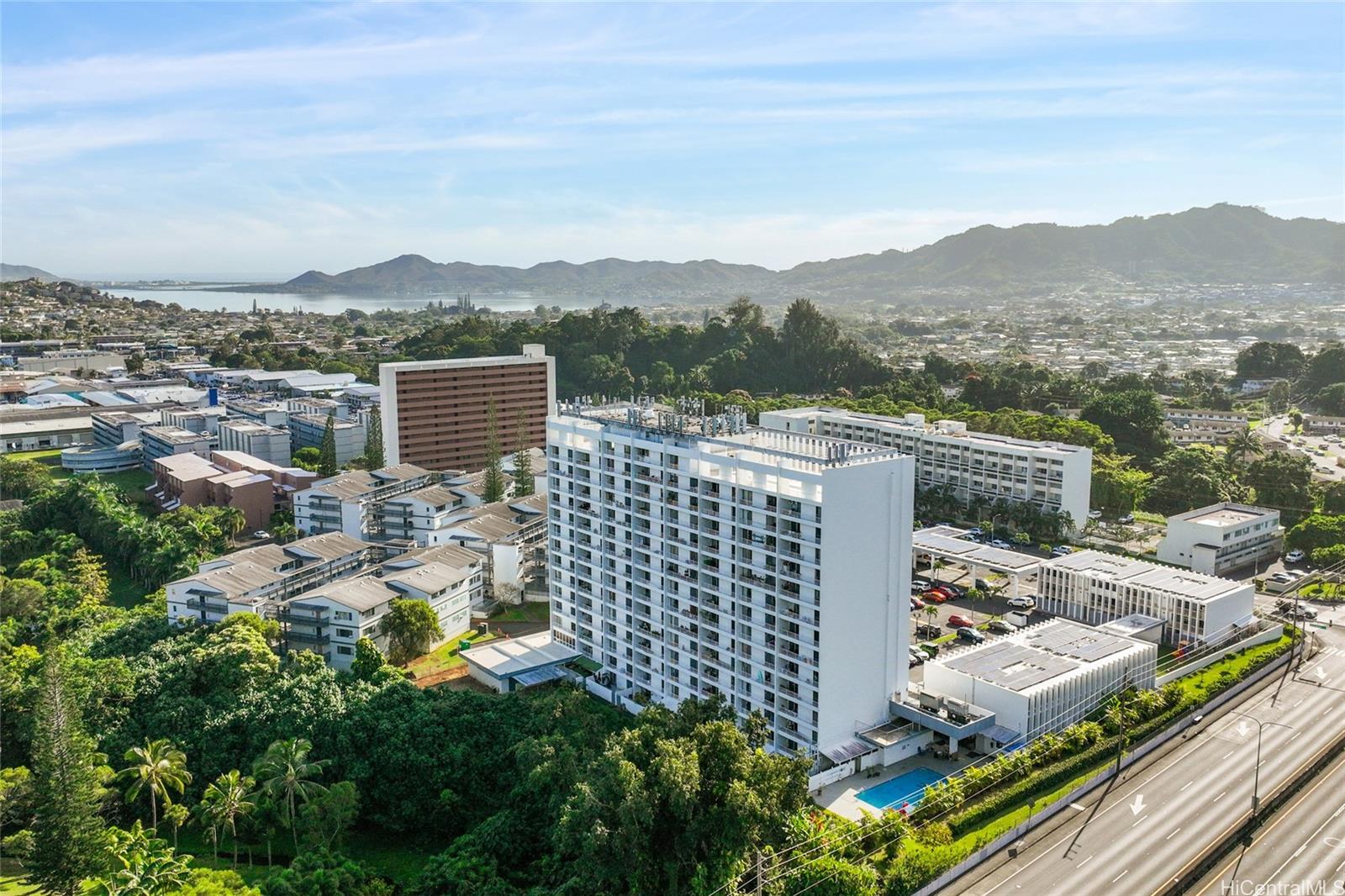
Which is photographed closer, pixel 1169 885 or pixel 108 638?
pixel 1169 885

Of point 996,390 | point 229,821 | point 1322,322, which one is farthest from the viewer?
point 1322,322

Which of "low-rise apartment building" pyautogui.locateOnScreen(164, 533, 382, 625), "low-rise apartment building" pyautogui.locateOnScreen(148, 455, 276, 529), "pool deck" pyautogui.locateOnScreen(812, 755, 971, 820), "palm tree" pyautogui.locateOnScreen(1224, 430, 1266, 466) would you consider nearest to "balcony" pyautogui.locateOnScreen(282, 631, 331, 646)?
"low-rise apartment building" pyautogui.locateOnScreen(164, 533, 382, 625)

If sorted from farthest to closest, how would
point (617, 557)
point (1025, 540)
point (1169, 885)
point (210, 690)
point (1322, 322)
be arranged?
1. point (1322, 322)
2. point (1025, 540)
3. point (617, 557)
4. point (210, 690)
5. point (1169, 885)

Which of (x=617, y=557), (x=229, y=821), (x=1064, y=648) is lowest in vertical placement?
(x=229, y=821)

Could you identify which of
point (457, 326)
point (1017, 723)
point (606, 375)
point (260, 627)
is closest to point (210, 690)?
point (260, 627)

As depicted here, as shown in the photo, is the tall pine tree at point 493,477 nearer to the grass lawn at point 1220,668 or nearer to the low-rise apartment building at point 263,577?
the low-rise apartment building at point 263,577

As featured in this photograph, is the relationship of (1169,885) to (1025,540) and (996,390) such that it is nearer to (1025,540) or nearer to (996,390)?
(1025,540)

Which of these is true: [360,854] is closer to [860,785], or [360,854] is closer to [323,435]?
[860,785]

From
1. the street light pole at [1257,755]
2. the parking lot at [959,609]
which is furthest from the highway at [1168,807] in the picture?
the parking lot at [959,609]

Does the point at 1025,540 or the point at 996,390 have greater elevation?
the point at 996,390
